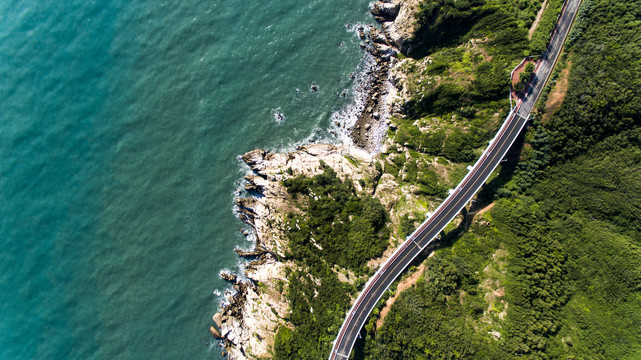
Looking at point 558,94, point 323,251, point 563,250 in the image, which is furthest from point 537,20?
point 323,251

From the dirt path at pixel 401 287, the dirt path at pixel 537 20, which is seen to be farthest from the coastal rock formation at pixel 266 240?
the dirt path at pixel 537 20

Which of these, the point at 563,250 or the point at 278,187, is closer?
the point at 563,250

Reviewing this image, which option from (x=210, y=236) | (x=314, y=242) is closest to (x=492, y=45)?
(x=314, y=242)

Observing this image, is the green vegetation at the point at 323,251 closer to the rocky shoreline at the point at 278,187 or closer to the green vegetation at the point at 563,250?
the rocky shoreline at the point at 278,187

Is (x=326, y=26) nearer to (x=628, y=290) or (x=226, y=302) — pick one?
(x=226, y=302)

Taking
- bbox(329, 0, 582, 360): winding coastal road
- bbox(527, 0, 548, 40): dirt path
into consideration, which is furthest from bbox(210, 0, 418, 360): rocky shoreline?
bbox(527, 0, 548, 40): dirt path

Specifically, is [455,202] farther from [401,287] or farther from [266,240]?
[266,240]
